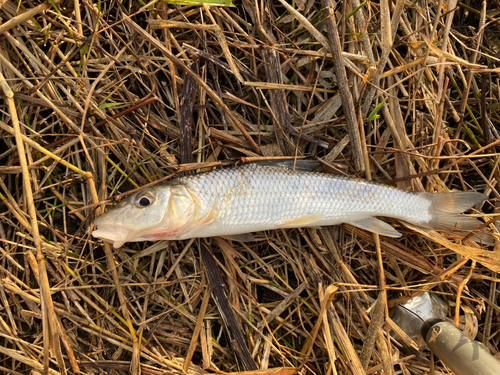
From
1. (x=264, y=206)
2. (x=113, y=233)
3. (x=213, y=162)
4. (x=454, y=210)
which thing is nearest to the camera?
(x=113, y=233)

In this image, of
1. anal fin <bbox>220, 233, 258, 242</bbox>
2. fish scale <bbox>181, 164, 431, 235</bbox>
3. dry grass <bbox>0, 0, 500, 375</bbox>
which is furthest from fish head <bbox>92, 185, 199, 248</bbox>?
anal fin <bbox>220, 233, 258, 242</bbox>

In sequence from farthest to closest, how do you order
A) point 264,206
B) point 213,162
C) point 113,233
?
point 213,162
point 264,206
point 113,233

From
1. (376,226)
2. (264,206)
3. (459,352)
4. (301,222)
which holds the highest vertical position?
(264,206)

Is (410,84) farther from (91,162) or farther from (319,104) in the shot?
(91,162)

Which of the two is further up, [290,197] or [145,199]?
[145,199]

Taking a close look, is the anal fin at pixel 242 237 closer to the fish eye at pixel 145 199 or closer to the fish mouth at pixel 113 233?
the fish eye at pixel 145 199

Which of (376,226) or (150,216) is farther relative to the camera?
(376,226)

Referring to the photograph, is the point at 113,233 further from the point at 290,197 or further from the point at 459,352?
the point at 459,352

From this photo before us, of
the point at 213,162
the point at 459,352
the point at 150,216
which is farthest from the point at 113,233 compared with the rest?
the point at 459,352
